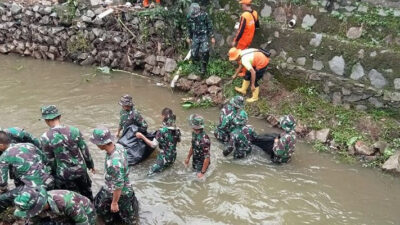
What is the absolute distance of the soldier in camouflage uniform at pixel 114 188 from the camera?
512 cm

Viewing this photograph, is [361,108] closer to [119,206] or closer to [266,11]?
[266,11]

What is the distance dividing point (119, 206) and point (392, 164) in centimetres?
494

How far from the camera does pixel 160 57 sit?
1134cm

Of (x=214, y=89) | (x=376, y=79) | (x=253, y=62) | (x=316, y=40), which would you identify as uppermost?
(x=316, y=40)

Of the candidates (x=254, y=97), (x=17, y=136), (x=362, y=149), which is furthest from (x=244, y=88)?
(x=17, y=136)

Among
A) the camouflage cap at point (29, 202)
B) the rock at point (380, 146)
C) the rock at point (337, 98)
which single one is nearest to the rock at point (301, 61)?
the rock at point (337, 98)

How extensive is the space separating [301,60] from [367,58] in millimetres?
1493

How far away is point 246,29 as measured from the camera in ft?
31.4

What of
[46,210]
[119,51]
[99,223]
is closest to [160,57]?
[119,51]

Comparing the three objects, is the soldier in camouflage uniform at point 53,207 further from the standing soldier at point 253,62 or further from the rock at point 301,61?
the rock at point 301,61

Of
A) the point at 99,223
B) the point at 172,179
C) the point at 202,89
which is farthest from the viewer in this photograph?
the point at 202,89

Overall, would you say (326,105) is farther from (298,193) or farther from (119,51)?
(119,51)

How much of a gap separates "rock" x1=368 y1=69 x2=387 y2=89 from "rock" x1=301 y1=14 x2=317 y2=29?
1.85 m

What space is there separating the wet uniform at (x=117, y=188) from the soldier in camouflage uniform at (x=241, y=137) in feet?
7.81
